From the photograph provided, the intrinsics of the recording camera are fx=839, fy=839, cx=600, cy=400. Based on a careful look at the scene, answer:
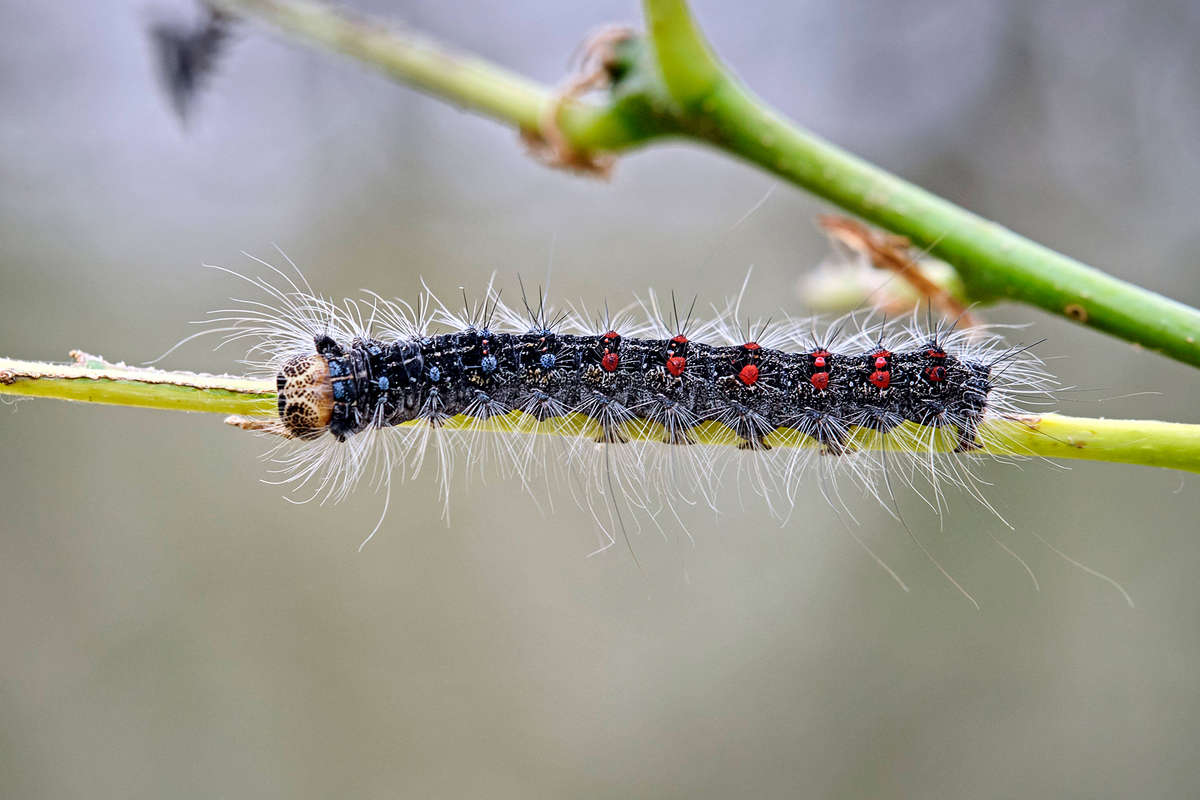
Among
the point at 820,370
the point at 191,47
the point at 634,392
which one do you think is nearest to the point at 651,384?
the point at 634,392

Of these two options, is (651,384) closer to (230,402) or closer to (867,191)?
(867,191)

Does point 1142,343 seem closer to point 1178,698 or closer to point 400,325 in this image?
point 400,325

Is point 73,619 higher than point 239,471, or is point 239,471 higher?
point 239,471

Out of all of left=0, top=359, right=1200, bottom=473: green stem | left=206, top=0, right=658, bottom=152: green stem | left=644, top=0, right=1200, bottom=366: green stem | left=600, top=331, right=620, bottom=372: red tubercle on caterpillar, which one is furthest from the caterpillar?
left=644, top=0, right=1200, bottom=366: green stem

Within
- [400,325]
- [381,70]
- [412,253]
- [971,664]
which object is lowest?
[971,664]

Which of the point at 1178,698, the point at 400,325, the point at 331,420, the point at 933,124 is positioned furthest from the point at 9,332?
the point at 1178,698

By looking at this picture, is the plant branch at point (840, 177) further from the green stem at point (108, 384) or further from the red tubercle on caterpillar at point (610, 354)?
the green stem at point (108, 384)
